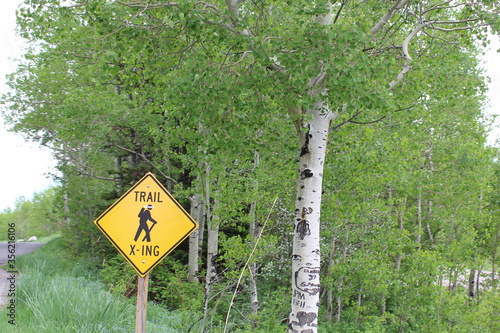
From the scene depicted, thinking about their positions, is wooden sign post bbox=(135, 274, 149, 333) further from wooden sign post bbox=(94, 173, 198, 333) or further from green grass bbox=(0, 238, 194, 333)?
green grass bbox=(0, 238, 194, 333)

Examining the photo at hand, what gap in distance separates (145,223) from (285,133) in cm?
496

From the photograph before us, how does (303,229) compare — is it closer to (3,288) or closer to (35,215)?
(3,288)

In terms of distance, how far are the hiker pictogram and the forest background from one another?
1101mm

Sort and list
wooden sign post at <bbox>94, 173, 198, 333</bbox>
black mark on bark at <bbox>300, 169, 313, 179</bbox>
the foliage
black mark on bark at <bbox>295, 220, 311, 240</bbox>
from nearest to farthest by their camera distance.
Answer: wooden sign post at <bbox>94, 173, 198, 333</bbox>, black mark on bark at <bbox>295, 220, 311, 240</bbox>, black mark on bark at <bbox>300, 169, 313, 179</bbox>, the foliage

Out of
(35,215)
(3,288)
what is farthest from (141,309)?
(35,215)

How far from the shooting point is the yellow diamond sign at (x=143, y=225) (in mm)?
4703

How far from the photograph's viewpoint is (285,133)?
9.19 metres

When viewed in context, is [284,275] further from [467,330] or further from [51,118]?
[51,118]

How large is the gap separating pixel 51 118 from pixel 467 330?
14.6m

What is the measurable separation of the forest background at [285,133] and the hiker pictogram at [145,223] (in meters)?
1.10

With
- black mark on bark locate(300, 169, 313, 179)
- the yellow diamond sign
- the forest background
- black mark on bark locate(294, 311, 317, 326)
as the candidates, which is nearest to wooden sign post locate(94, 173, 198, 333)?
the yellow diamond sign

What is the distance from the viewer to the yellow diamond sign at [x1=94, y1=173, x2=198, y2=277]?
470 cm

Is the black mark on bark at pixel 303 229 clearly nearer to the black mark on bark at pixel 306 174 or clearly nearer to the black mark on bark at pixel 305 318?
the black mark on bark at pixel 306 174

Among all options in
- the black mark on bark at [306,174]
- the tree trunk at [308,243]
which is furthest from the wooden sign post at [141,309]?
the black mark on bark at [306,174]
